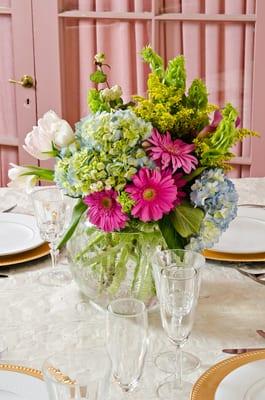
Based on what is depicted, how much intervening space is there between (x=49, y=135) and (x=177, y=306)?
368mm

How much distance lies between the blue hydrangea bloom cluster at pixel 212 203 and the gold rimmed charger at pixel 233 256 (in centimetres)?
27

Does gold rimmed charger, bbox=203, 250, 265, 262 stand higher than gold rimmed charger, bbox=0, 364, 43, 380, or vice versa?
gold rimmed charger, bbox=203, 250, 265, 262

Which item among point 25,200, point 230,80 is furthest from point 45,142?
point 230,80

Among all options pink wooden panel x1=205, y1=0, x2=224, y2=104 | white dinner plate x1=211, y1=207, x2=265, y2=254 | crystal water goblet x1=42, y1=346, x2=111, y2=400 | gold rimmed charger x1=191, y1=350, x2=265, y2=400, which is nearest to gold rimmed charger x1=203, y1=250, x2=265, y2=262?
white dinner plate x1=211, y1=207, x2=265, y2=254

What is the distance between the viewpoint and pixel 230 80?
2.89 metres

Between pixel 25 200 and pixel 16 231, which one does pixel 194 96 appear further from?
pixel 25 200

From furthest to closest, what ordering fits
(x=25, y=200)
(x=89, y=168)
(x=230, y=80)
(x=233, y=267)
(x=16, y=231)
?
(x=230, y=80) → (x=25, y=200) → (x=16, y=231) → (x=233, y=267) → (x=89, y=168)

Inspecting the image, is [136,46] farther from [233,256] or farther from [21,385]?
[21,385]

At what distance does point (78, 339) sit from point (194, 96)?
42 centimetres

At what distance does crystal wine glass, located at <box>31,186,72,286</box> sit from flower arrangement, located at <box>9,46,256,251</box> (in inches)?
5.1

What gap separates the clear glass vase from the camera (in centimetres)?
125

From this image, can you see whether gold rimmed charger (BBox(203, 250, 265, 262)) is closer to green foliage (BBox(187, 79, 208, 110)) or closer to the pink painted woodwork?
green foliage (BBox(187, 79, 208, 110))

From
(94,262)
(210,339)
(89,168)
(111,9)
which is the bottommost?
(210,339)


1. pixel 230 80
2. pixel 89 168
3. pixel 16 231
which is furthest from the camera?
pixel 230 80
